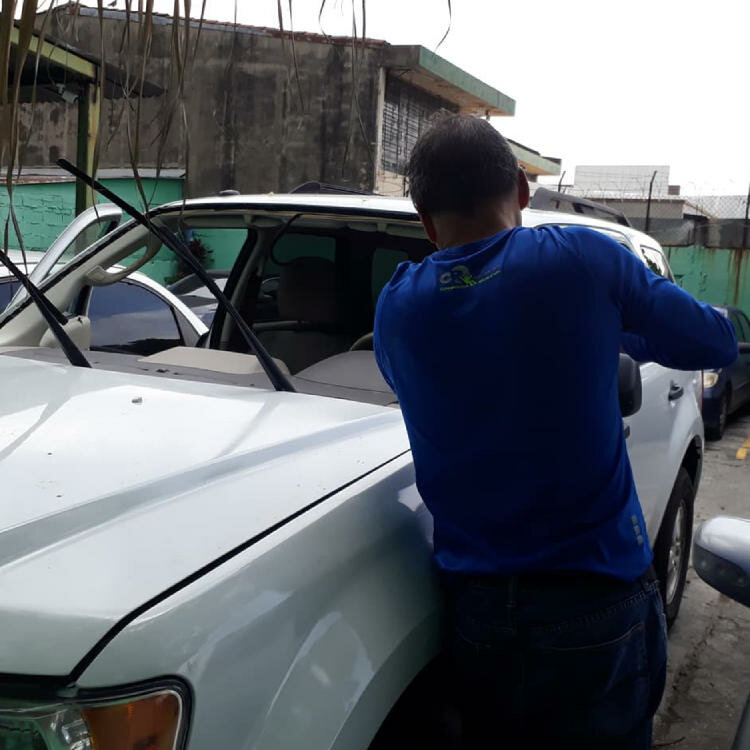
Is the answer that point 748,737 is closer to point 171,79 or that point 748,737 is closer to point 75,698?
point 75,698

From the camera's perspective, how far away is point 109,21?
4.12ft

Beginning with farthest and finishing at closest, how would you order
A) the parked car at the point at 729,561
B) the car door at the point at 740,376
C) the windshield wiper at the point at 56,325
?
the car door at the point at 740,376 < the windshield wiper at the point at 56,325 < the parked car at the point at 729,561

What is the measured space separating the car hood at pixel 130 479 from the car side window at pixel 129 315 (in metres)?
2.52

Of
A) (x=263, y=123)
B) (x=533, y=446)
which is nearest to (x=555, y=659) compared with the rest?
(x=533, y=446)

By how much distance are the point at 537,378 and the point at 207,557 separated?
69 cm

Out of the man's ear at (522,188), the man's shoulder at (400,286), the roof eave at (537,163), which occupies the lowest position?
the man's shoulder at (400,286)

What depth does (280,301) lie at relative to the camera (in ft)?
12.2

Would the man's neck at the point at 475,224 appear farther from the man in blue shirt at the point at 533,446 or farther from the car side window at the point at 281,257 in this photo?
the car side window at the point at 281,257

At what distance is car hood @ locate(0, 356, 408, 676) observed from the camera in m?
1.16

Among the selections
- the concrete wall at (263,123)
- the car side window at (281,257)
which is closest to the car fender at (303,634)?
the car side window at (281,257)

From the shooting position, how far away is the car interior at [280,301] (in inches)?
107

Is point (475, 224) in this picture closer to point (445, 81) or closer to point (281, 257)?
point (281, 257)

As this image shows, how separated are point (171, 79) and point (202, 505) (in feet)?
2.32

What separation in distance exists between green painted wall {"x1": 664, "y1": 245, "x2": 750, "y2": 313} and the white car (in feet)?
50.9
